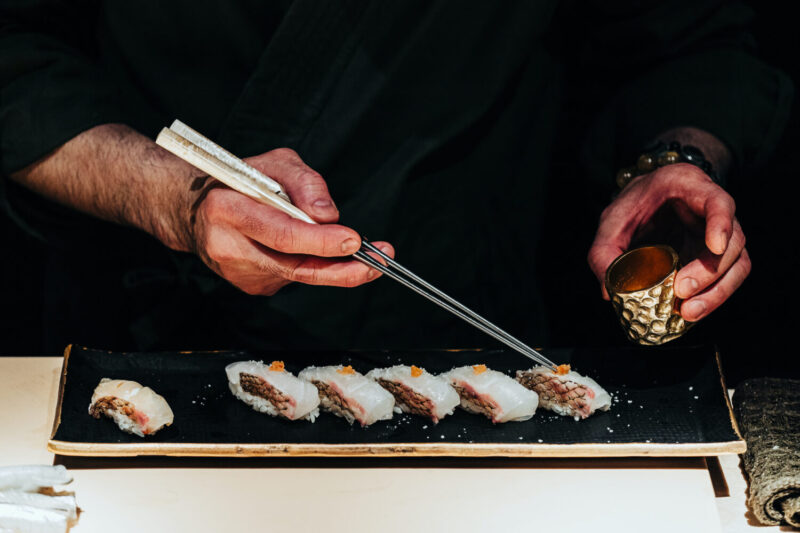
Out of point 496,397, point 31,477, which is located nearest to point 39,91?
point 31,477

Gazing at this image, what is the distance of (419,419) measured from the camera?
198cm

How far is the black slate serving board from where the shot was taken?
1.81m

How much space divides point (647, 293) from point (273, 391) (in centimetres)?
98

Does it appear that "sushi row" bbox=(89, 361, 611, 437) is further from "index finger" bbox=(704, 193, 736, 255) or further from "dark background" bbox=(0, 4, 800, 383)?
"dark background" bbox=(0, 4, 800, 383)

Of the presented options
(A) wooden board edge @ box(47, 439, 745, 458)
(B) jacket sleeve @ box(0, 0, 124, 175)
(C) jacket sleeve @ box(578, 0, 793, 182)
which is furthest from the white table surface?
(C) jacket sleeve @ box(578, 0, 793, 182)

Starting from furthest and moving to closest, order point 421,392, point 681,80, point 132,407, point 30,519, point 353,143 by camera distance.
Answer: point 681,80, point 353,143, point 421,392, point 132,407, point 30,519

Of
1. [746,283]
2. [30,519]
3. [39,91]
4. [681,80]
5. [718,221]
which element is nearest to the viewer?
[30,519]

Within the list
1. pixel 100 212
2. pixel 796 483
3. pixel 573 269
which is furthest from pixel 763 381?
pixel 100 212

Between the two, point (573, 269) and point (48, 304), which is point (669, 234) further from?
point (48, 304)

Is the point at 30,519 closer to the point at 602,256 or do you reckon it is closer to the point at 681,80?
the point at 602,256

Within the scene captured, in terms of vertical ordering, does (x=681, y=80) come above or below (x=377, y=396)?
above

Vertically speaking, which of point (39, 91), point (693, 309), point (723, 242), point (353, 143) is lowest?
point (693, 309)

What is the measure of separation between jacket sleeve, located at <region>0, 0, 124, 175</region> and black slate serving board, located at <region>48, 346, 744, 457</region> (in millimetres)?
625

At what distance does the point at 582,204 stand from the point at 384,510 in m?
1.86
